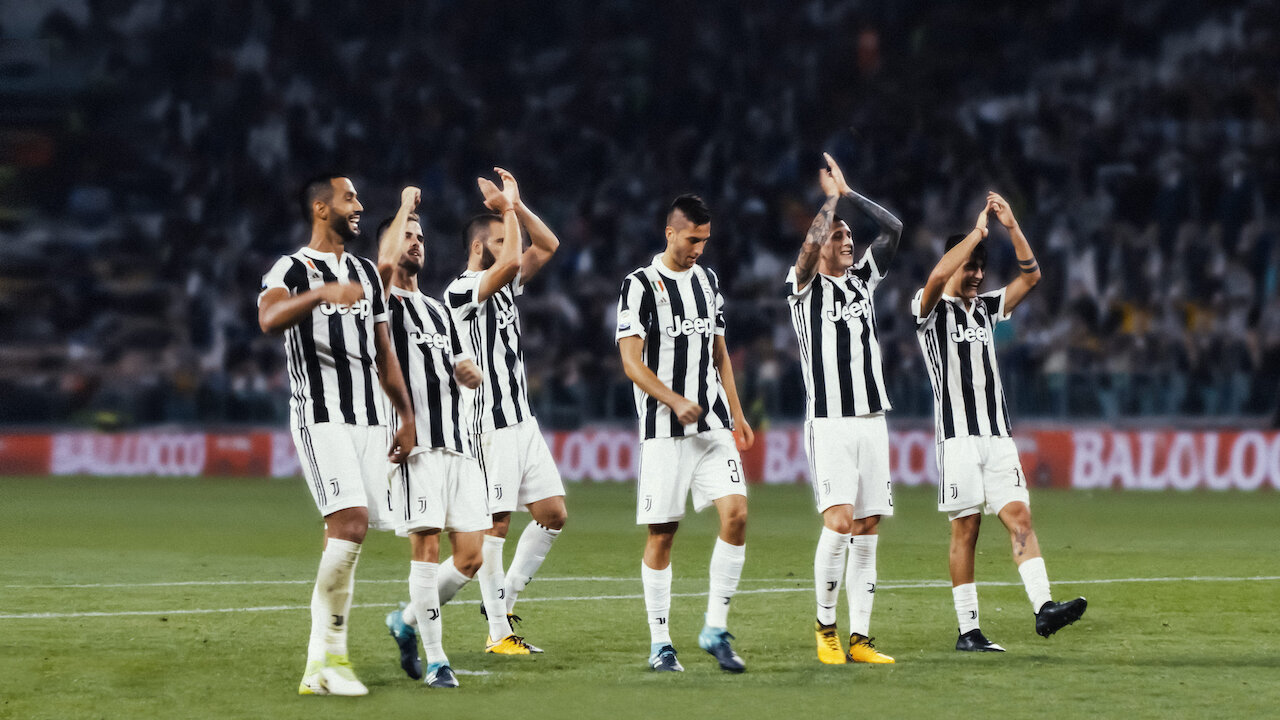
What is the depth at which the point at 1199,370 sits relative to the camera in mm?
22109

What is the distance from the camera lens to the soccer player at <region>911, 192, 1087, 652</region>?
8.81m

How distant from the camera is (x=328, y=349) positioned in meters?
7.10

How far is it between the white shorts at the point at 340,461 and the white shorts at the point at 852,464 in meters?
2.28

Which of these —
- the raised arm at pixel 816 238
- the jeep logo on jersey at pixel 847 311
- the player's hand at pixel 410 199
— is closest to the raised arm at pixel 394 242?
the player's hand at pixel 410 199

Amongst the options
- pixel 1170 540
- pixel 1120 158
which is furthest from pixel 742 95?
pixel 1170 540

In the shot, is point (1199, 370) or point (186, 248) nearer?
point (1199, 370)

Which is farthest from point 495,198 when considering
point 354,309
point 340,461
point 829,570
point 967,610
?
point 967,610

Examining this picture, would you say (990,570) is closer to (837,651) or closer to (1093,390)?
(837,651)

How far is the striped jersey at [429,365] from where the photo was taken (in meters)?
7.67

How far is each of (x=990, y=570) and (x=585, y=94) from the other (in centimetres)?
1923

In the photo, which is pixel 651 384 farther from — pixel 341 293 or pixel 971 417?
pixel 971 417

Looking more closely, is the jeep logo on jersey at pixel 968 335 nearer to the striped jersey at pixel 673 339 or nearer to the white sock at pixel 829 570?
the white sock at pixel 829 570

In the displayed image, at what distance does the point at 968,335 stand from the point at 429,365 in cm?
304

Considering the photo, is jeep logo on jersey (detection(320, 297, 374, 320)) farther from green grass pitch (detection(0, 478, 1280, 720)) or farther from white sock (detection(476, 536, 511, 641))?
white sock (detection(476, 536, 511, 641))
